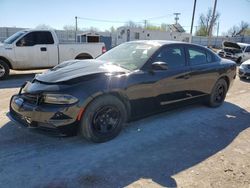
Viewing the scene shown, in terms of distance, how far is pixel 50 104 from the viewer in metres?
3.36

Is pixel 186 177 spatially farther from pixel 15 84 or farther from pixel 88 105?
pixel 15 84

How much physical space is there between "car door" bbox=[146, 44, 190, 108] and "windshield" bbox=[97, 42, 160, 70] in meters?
0.17

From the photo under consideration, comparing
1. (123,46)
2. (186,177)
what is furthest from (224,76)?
(186,177)

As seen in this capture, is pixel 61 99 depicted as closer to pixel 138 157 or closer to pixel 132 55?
pixel 138 157

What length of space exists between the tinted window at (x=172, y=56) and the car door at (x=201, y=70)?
0.69 ft

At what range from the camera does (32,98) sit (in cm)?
351

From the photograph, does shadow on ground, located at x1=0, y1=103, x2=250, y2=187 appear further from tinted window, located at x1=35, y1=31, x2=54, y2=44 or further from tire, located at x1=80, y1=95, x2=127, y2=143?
tinted window, located at x1=35, y1=31, x2=54, y2=44

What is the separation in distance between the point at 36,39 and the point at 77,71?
5955 mm

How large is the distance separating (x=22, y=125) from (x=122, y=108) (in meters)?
1.49

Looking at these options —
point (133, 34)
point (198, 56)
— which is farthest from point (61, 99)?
point (133, 34)

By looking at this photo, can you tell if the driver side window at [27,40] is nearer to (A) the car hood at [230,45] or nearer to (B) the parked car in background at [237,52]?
(B) the parked car in background at [237,52]

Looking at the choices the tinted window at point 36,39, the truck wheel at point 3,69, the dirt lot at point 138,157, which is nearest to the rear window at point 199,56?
the dirt lot at point 138,157

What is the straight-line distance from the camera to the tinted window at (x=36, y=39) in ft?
28.8

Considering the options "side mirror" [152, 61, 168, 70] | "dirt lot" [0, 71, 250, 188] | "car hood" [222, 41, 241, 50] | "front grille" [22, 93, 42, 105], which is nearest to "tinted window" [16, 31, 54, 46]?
"dirt lot" [0, 71, 250, 188]
